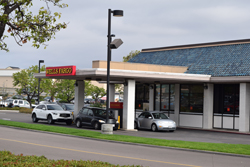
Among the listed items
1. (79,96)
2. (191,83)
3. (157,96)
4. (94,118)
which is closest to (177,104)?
(191,83)

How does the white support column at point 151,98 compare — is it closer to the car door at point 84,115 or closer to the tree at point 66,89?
the car door at point 84,115

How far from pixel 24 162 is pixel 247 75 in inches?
814

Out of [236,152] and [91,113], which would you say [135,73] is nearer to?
[91,113]

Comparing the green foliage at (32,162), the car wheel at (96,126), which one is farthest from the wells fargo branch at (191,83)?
the green foliage at (32,162)

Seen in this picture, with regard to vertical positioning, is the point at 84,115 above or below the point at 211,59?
below

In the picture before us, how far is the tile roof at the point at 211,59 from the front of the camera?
2917cm

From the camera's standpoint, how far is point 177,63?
34469mm

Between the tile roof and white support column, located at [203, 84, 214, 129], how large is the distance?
1383 mm

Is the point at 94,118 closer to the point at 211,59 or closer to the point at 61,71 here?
the point at 61,71

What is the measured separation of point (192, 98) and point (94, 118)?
9.07 m

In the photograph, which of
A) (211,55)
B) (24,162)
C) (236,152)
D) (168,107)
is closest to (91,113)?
(168,107)

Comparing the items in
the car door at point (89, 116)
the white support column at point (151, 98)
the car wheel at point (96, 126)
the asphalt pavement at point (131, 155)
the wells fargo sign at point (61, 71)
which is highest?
the wells fargo sign at point (61, 71)

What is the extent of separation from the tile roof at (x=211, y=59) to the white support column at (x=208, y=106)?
1.38 meters

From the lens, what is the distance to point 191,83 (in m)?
32.6
